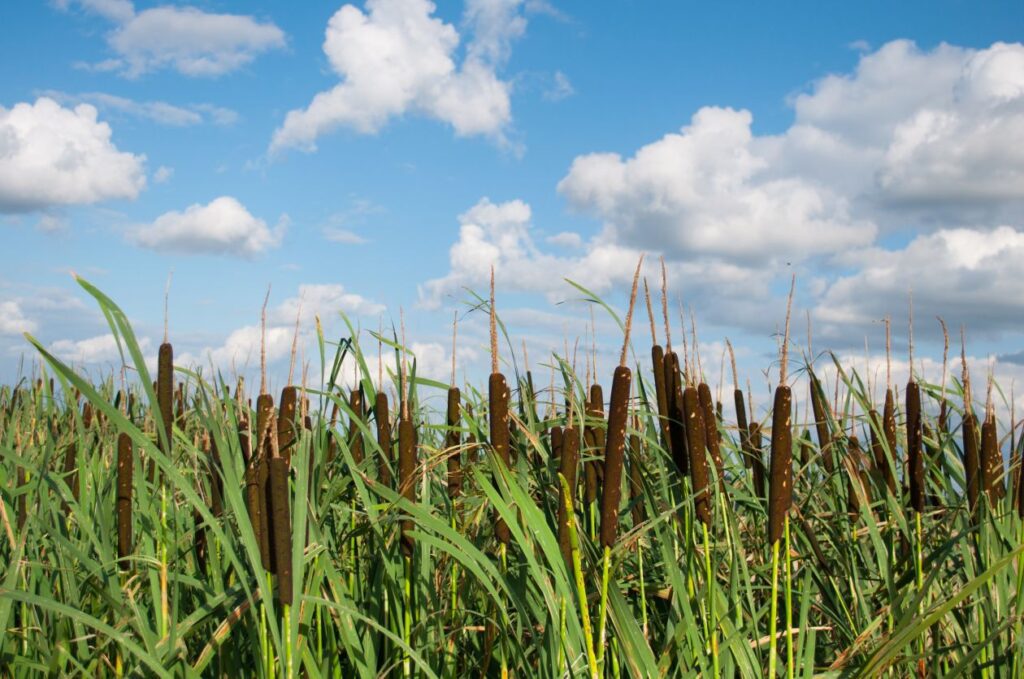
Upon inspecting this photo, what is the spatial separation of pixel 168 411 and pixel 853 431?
3553 millimetres

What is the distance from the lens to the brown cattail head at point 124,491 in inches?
123

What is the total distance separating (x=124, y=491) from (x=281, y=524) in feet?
4.12

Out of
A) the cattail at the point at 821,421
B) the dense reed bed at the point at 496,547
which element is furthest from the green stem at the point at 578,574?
the cattail at the point at 821,421

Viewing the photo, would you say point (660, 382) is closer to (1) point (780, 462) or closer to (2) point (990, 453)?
(1) point (780, 462)

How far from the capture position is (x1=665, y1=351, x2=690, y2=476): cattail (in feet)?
10.4

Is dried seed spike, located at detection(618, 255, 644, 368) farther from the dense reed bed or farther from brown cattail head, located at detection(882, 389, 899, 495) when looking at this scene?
brown cattail head, located at detection(882, 389, 899, 495)

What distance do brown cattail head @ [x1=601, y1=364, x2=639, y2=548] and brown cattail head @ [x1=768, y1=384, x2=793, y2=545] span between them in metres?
0.51

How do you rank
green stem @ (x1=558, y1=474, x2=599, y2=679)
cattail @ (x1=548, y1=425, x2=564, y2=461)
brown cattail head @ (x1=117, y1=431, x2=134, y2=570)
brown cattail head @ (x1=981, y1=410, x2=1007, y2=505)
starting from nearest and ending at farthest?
1. green stem @ (x1=558, y1=474, x2=599, y2=679)
2. brown cattail head @ (x1=117, y1=431, x2=134, y2=570)
3. brown cattail head @ (x1=981, y1=410, x2=1007, y2=505)
4. cattail @ (x1=548, y1=425, x2=564, y2=461)

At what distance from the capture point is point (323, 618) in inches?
120

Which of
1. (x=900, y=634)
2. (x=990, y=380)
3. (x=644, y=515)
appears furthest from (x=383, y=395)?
(x=990, y=380)

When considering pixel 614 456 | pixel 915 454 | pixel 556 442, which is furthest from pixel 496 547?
pixel 915 454

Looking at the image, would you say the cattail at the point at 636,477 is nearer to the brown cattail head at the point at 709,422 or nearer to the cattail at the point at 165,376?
the brown cattail head at the point at 709,422

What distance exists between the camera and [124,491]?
317 cm

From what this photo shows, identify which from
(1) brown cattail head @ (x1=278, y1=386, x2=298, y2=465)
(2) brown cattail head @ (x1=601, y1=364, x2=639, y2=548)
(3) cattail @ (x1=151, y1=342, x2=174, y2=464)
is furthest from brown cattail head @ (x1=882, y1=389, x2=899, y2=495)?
(3) cattail @ (x1=151, y1=342, x2=174, y2=464)
